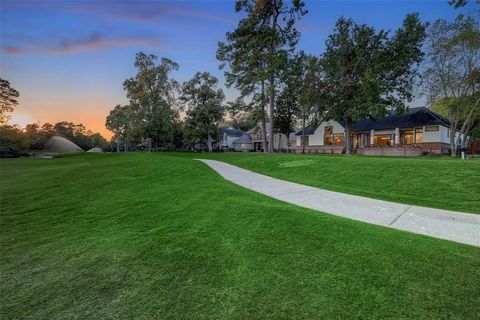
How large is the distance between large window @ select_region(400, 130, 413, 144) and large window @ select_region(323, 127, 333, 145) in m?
8.91

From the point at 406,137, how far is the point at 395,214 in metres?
28.8

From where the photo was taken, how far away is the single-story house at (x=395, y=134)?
24984 millimetres

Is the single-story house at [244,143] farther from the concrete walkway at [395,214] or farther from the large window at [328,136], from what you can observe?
the concrete walkway at [395,214]

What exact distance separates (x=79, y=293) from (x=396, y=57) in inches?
1139

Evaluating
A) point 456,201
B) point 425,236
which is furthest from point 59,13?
point 456,201

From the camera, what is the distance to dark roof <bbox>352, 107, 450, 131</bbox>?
2564 cm

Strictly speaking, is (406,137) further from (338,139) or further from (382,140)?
(338,139)

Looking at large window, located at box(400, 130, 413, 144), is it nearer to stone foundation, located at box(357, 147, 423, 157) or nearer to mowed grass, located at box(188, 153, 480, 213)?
stone foundation, located at box(357, 147, 423, 157)

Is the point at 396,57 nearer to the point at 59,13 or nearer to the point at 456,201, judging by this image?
the point at 456,201

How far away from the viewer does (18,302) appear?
2213 millimetres

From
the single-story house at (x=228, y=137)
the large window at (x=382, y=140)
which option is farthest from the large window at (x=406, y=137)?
the single-story house at (x=228, y=137)

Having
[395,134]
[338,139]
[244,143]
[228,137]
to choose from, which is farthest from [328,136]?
[228,137]

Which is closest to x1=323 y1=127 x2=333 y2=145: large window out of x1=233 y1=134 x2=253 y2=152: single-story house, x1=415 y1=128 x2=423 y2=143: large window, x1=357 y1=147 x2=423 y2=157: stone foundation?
x1=357 y1=147 x2=423 y2=157: stone foundation

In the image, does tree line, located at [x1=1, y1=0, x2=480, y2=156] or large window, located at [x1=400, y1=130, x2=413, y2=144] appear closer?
tree line, located at [x1=1, y1=0, x2=480, y2=156]
